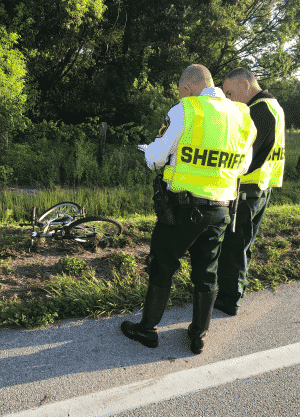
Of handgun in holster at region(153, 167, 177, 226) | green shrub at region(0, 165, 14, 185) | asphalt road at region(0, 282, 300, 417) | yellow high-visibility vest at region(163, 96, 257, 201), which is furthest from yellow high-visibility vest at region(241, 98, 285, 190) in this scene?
green shrub at region(0, 165, 14, 185)

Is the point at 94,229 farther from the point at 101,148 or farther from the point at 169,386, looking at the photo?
the point at 101,148

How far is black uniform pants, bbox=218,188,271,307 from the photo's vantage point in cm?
320

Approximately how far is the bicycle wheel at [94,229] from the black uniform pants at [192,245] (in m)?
1.92

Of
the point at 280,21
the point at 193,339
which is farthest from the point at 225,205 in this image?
the point at 280,21

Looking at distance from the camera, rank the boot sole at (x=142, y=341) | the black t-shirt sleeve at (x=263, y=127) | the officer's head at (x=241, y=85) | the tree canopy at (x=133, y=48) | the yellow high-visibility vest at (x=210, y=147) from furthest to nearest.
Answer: the tree canopy at (x=133, y=48) < the officer's head at (x=241, y=85) < the black t-shirt sleeve at (x=263, y=127) < the boot sole at (x=142, y=341) < the yellow high-visibility vest at (x=210, y=147)

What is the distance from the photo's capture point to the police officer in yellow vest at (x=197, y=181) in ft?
7.55

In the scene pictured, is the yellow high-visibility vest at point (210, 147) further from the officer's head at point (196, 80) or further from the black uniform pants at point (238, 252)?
the black uniform pants at point (238, 252)

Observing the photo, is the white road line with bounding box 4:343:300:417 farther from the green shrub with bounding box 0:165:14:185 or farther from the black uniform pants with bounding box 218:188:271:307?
the green shrub with bounding box 0:165:14:185

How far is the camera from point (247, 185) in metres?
3.18

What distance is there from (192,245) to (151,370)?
38.0 inches

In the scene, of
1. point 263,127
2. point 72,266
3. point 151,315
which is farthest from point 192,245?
point 72,266

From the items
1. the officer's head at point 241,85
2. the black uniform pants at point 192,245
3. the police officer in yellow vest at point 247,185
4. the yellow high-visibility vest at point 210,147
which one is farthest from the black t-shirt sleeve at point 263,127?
the black uniform pants at point 192,245

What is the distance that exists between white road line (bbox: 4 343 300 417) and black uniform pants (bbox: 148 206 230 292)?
1.95 feet

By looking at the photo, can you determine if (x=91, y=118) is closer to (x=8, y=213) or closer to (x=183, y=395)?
(x=8, y=213)
